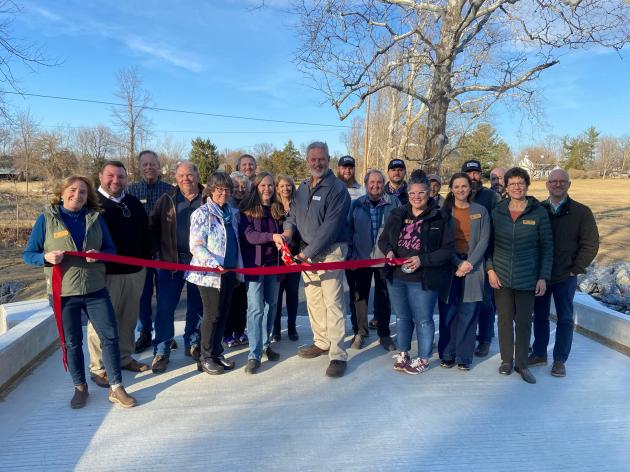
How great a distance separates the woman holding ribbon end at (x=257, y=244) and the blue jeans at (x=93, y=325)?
48.3 inches

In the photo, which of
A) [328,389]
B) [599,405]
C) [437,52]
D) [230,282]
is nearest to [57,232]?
[230,282]

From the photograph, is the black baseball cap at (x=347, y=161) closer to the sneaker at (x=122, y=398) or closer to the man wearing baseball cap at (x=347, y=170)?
the man wearing baseball cap at (x=347, y=170)

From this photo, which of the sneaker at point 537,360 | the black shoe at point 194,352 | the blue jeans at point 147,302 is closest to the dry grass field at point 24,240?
the blue jeans at point 147,302

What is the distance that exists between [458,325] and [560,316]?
982mm

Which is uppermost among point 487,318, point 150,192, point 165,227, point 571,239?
point 150,192

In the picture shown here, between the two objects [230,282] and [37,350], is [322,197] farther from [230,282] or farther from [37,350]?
[37,350]

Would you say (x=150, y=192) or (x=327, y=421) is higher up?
(x=150, y=192)

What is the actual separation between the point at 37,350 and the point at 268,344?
7.89 ft

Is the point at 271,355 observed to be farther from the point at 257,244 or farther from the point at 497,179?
the point at 497,179

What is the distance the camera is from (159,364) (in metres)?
4.13

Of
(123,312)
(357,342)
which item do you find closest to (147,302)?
(123,312)

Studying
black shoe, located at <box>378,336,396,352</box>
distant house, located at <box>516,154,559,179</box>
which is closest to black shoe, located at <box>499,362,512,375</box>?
black shoe, located at <box>378,336,396,352</box>

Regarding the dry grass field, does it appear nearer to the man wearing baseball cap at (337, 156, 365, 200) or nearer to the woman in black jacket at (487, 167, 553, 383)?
the man wearing baseball cap at (337, 156, 365, 200)

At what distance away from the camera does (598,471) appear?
270 cm
